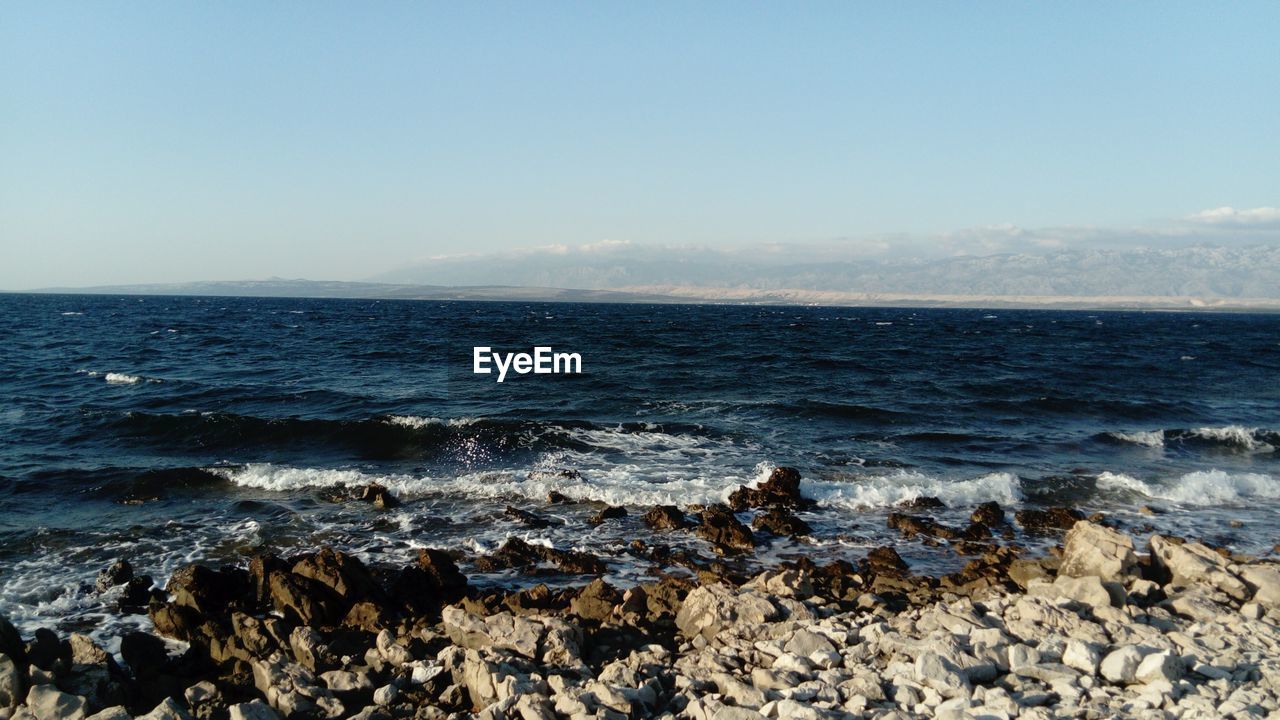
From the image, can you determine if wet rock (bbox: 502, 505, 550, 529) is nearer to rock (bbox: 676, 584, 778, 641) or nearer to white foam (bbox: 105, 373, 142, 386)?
rock (bbox: 676, 584, 778, 641)

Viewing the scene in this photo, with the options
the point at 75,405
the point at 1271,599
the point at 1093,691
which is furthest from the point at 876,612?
the point at 75,405

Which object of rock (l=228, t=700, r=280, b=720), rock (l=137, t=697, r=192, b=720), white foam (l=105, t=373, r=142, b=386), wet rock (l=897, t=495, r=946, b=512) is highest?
white foam (l=105, t=373, r=142, b=386)

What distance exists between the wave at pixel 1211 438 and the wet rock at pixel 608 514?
63.0 feet

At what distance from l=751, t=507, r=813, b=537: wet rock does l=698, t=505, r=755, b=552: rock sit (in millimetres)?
516

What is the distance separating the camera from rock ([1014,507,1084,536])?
15.6 m

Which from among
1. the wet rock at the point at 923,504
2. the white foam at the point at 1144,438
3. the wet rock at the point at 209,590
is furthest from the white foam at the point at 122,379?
the white foam at the point at 1144,438

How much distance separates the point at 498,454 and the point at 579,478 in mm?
4334

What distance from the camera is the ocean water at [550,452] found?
47.8 feet

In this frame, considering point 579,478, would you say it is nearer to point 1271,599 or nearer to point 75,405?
point 1271,599

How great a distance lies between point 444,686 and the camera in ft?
27.5

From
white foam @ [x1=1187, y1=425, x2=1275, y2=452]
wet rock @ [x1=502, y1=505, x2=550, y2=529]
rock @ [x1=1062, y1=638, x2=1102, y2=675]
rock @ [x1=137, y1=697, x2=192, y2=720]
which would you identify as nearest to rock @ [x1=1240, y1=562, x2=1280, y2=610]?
rock @ [x1=1062, y1=638, x2=1102, y2=675]

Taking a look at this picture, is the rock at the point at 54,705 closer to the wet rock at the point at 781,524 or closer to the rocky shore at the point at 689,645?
the rocky shore at the point at 689,645

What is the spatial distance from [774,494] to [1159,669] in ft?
31.5

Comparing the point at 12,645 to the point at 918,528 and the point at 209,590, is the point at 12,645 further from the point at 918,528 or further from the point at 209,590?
the point at 918,528
